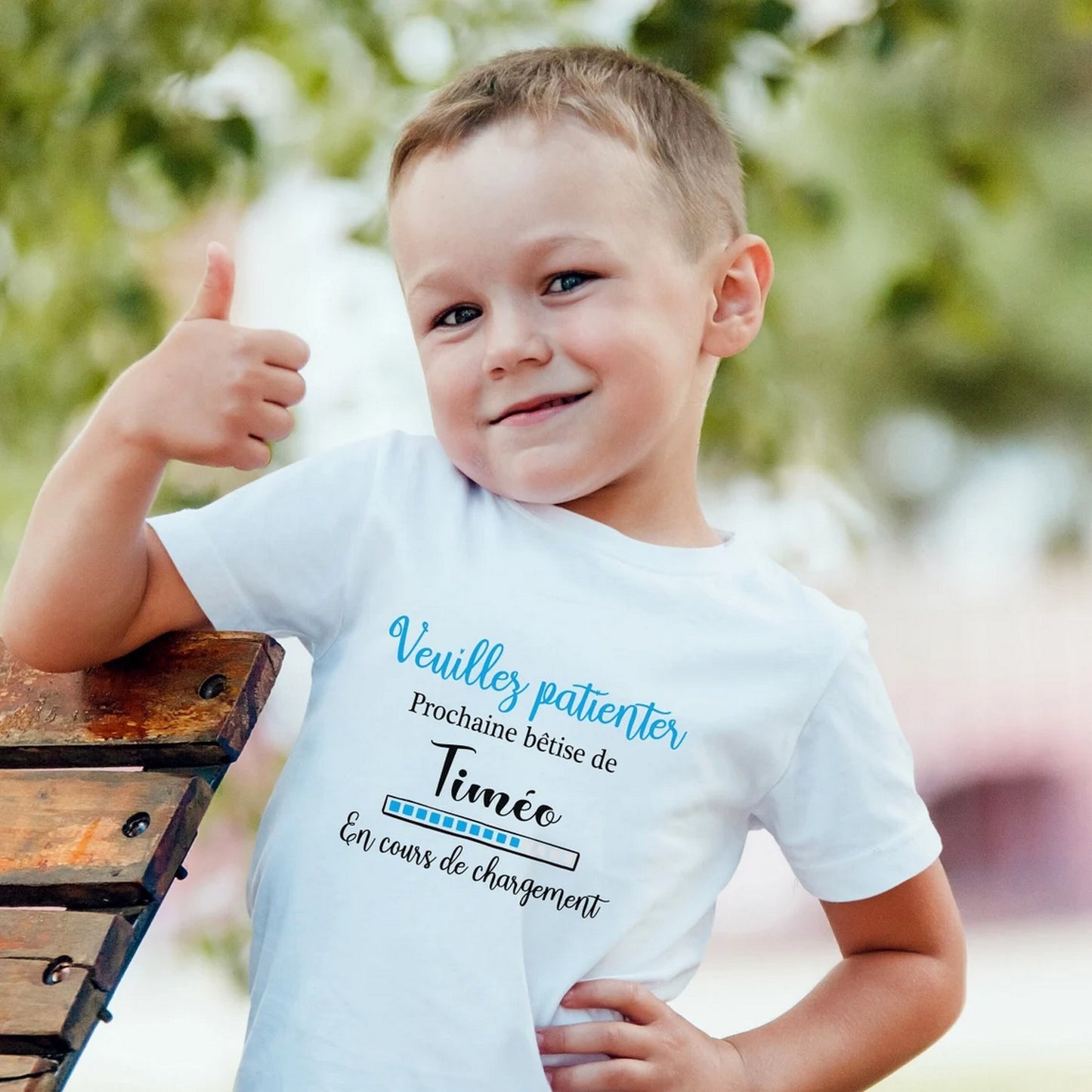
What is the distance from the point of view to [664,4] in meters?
2.26

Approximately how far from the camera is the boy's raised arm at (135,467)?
119 centimetres

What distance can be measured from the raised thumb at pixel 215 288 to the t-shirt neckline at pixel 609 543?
309 mm

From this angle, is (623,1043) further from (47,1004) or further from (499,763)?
(47,1004)

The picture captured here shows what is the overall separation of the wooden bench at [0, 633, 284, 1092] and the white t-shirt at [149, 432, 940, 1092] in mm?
73

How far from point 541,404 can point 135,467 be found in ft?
1.17

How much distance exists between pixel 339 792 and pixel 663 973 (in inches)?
12.7

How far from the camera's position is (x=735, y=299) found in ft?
4.95

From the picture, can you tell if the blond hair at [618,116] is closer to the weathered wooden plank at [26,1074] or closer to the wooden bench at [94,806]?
the wooden bench at [94,806]

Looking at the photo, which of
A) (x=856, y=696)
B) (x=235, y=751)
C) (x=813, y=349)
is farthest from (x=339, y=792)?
(x=813, y=349)

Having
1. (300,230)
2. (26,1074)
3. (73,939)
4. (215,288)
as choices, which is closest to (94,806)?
(73,939)

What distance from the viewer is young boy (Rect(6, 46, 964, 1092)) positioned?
3.95ft

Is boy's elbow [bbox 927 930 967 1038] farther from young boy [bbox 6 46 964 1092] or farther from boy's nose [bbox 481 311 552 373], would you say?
boy's nose [bbox 481 311 552 373]

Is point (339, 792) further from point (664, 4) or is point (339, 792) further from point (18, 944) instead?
point (664, 4)

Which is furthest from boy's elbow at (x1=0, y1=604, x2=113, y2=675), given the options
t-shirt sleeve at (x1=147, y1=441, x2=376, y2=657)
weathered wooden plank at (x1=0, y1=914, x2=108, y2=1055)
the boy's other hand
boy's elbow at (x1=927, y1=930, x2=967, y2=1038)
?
boy's elbow at (x1=927, y1=930, x2=967, y2=1038)
